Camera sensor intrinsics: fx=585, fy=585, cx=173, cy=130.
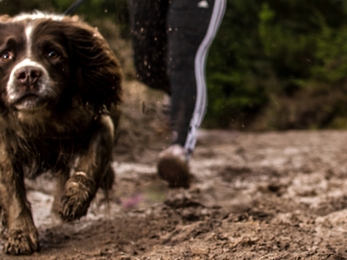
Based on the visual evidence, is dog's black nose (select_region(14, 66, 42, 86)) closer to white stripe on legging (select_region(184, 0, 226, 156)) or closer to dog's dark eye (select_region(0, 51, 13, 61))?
dog's dark eye (select_region(0, 51, 13, 61))

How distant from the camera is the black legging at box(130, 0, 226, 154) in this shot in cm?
320

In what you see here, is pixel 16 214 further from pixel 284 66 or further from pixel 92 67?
pixel 284 66

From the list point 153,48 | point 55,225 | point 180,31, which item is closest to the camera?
point 55,225

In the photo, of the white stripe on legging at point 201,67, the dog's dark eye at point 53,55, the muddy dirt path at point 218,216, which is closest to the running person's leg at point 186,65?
the white stripe on legging at point 201,67

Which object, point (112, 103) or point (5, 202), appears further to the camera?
point (112, 103)

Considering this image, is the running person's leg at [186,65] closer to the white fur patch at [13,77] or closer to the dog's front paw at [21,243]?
the white fur patch at [13,77]

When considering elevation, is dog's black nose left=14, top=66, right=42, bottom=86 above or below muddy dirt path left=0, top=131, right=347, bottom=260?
above

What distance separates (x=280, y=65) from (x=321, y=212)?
5.14m

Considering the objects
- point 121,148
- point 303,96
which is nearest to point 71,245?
point 121,148

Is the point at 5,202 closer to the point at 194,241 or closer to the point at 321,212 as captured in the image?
the point at 194,241

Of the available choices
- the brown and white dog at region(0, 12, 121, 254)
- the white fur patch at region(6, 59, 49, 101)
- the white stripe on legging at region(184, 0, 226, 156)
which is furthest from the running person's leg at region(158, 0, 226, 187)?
the white fur patch at region(6, 59, 49, 101)

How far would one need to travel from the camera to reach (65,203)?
2525mm

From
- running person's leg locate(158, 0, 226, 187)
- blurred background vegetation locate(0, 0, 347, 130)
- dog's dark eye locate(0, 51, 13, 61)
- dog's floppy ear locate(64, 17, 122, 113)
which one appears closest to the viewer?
dog's dark eye locate(0, 51, 13, 61)

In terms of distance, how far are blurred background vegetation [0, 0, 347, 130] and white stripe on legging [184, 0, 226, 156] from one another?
3.72 metres
